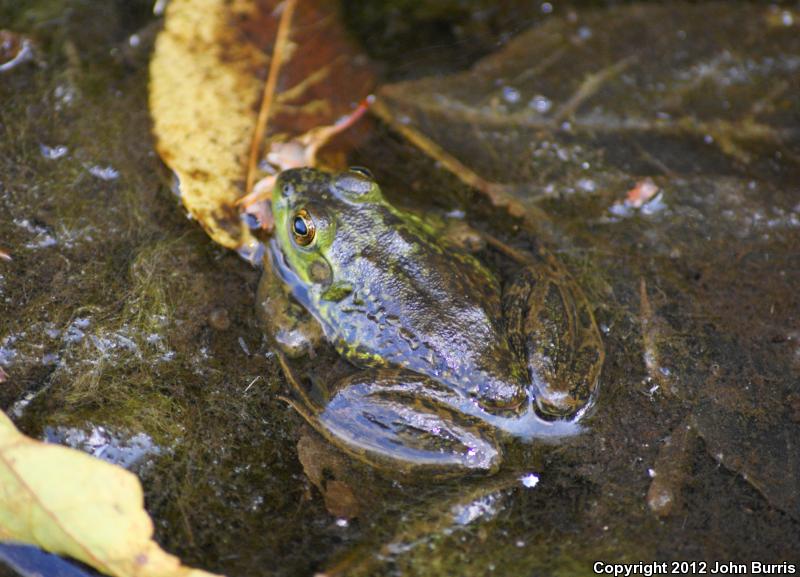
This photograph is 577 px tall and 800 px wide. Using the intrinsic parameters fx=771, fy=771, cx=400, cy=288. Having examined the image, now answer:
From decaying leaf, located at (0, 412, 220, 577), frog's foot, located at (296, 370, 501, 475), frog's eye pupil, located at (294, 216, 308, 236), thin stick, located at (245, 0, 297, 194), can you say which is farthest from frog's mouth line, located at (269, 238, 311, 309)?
decaying leaf, located at (0, 412, 220, 577)

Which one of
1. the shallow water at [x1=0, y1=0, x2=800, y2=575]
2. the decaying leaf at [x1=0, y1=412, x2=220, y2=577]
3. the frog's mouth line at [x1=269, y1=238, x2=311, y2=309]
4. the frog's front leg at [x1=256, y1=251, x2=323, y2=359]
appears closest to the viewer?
the decaying leaf at [x1=0, y1=412, x2=220, y2=577]

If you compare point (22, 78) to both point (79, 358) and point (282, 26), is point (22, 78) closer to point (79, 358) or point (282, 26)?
point (282, 26)

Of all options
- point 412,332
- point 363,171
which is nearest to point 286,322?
point 412,332

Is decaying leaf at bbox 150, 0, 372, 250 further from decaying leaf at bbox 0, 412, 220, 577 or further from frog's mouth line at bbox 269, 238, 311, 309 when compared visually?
decaying leaf at bbox 0, 412, 220, 577

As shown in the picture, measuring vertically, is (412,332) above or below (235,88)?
below

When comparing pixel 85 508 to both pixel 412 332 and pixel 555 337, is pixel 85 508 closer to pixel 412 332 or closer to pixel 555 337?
pixel 412 332

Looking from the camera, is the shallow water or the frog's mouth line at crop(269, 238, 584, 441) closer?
the shallow water

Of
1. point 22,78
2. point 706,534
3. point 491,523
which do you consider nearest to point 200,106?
point 22,78
